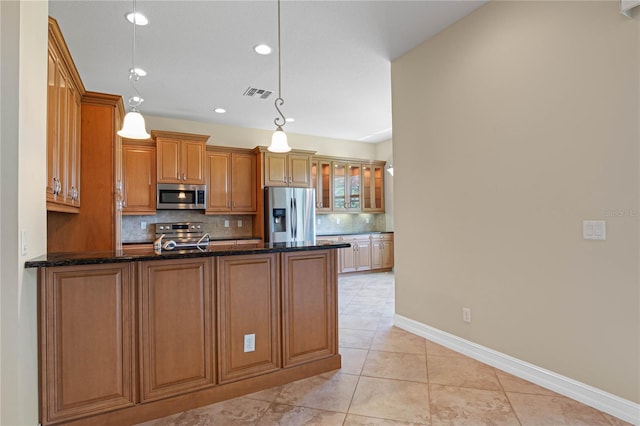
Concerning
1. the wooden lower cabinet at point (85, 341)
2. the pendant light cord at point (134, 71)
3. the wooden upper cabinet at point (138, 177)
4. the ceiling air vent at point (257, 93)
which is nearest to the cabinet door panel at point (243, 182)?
the wooden upper cabinet at point (138, 177)

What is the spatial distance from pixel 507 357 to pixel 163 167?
16.1ft

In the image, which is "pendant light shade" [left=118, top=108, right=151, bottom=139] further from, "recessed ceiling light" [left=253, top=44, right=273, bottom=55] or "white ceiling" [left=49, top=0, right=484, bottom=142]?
"recessed ceiling light" [left=253, top=44, right=273, bottom=55]

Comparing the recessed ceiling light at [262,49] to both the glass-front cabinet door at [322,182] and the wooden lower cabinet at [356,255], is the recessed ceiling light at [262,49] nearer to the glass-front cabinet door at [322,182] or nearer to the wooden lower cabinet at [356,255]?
the glass-front cabinet door at [322,182]

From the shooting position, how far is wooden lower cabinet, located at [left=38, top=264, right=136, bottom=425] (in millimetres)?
1745

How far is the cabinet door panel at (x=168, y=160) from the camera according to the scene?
16.5 feet

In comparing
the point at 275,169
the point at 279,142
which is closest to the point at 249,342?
the point at 279,142

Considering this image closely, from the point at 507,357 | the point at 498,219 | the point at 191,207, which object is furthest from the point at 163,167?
the point at 507,357

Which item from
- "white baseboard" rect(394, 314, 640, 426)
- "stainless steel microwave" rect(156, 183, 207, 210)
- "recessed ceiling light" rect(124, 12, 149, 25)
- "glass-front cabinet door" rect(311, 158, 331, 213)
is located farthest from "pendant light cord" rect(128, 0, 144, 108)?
"glass-front cabinet door" rect(311, 158, 331, 213)

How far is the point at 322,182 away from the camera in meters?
6.80

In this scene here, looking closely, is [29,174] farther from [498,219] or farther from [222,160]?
[222,160]

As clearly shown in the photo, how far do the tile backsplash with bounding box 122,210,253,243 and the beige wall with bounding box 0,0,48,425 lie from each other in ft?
12.1

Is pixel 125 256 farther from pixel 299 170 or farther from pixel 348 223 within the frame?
pixel 348 223

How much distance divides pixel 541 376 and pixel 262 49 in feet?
11.9

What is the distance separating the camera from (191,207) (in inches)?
207
